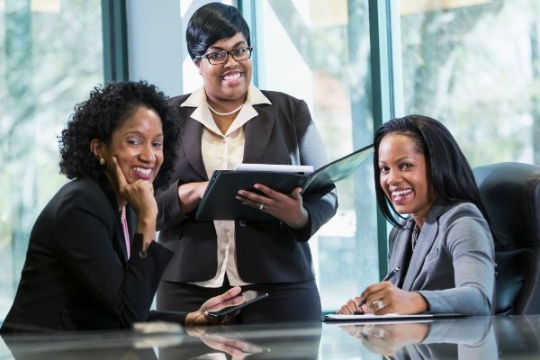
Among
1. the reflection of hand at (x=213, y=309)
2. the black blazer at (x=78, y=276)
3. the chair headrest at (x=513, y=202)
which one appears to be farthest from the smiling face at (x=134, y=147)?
the chair headrest at (x=513, y=202)

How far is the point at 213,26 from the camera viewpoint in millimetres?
3555

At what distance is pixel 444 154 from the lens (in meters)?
3.15

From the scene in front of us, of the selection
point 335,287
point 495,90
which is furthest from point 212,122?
point 335,287

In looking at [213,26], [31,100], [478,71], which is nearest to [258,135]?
[213,26]

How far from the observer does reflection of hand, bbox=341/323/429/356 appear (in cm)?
179

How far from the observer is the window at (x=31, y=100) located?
19.9 feet

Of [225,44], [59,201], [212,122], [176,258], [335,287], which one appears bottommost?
[335,287]

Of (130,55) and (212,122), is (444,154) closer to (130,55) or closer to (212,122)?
(212,122)

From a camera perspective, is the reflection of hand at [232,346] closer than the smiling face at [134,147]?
Yes

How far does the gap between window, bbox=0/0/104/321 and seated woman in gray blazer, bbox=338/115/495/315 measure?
127 inches

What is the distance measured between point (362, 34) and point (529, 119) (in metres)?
1.13

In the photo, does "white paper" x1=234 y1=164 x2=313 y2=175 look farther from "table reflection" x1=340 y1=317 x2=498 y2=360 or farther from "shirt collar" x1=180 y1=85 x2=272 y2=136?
"table reflection" x1=340 y1=317 x2=498 y2=360

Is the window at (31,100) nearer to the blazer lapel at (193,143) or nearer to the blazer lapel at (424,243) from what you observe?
the blazer lapel at (193,143)

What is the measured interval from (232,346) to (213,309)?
35.9 inches
